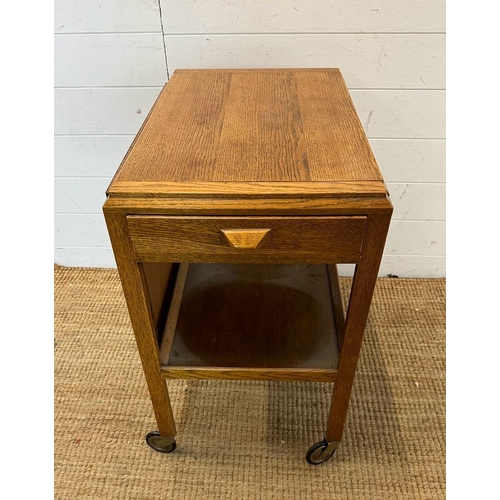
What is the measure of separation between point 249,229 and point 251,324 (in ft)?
1.00

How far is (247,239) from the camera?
582 millimetres

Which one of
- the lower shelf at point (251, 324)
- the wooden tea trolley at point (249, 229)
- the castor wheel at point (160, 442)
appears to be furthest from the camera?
the castor wheel at point (160, 442)

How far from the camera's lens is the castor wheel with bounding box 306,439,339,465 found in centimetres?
84

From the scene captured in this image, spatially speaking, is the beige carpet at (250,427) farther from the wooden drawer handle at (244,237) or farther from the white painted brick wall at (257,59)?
the wooden drawer handle at (244,237)

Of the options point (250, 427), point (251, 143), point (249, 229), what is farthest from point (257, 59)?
point (250, 427)

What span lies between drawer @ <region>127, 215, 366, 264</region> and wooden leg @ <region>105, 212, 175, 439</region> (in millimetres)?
15

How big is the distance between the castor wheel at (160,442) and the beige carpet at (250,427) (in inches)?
0.6

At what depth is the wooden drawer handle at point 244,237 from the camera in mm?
578

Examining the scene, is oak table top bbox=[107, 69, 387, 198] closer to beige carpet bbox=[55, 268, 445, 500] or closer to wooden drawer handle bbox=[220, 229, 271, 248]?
wooden drawer handle bbox=[220, 229, 271, 248]

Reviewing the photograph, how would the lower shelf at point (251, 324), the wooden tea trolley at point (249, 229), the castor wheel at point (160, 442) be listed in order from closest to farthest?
the wooden tea trolley at point (249, 229) → the lower shelf at point (251, 324) → the castor wheel at point (160, 442)

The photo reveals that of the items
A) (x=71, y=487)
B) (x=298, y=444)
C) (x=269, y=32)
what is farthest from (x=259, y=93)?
(x=71, y=487)

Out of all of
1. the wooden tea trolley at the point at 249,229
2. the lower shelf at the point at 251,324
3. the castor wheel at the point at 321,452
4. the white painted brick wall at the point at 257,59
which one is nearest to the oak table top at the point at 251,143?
the wooden tea trolley at the point at 249,229

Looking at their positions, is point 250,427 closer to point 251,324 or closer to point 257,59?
point 251,324

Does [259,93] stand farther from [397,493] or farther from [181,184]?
[397,493]
